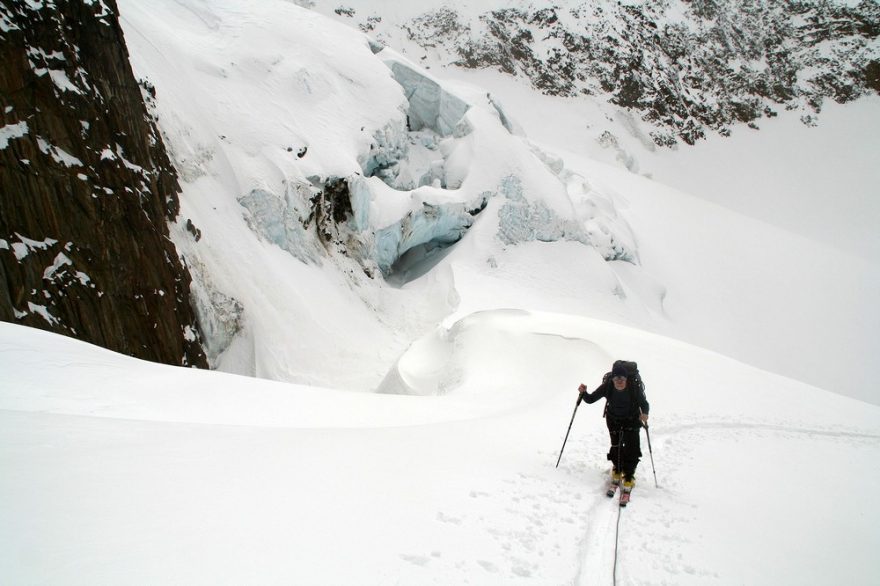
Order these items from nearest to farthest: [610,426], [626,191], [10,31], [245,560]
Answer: [245,560] → [610,426] → [10,31] → [626,191]

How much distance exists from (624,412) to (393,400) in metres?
3.52

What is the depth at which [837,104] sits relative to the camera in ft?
188

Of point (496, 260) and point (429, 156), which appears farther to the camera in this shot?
A: point (429, 156)

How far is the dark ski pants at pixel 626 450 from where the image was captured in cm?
563

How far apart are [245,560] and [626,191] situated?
43272mm

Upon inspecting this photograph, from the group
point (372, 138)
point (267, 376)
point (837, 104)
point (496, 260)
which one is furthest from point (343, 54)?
point (837, 104)

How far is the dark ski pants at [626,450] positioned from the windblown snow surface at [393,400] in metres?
0.30

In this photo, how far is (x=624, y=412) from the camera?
5.98 metres

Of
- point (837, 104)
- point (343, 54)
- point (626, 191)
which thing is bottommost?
point (343, 54)

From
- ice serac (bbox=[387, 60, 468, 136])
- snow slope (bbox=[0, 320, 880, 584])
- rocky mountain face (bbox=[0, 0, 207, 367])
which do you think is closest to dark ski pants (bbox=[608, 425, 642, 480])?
snow slope (bbox=[0, 320, 880, 584])

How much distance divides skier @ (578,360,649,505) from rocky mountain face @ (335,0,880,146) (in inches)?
2107

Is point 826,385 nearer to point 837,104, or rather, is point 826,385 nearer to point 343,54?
point 343,54

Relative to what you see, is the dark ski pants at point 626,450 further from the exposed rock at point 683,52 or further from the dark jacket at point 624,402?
the exposed rock at point 683,52

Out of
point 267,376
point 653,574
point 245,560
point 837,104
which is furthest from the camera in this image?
point 837,104
